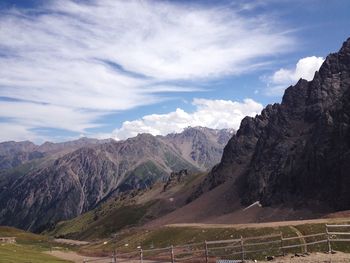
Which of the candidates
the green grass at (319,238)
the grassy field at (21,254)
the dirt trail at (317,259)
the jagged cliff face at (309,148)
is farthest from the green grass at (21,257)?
the jagged cliff face at (309,148)

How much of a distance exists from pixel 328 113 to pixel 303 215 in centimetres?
3541

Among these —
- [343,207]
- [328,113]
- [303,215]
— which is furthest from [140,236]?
[328,113]

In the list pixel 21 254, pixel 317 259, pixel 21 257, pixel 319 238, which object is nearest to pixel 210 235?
pixel 319 238

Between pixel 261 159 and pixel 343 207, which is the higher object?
pixel 261 159

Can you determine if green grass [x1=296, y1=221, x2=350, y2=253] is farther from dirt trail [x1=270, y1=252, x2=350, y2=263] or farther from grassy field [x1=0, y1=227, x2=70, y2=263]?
grassy field [x1=0, y1=227, x2=70, y2=263]

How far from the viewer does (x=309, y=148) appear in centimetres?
14375

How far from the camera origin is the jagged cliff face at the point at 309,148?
13112 cm

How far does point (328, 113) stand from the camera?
141375 millimetres

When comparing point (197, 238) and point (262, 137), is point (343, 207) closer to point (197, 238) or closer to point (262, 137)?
point (197, 238)

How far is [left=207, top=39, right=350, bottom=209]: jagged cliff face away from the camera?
430ft

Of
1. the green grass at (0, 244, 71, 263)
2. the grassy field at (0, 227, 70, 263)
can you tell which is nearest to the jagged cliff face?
the grassy field at (0, 227, 70, 263)

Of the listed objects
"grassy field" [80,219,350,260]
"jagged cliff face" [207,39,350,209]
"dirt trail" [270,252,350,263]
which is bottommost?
"grassy field" [80,219,350,260]

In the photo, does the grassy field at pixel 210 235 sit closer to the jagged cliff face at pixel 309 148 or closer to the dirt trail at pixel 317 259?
the dirt trail at pixel 317 259

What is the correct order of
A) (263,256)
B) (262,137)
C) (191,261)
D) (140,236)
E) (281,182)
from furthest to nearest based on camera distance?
(262,137) < (281,182) < (140,236) < (191,261) < (263,256)
